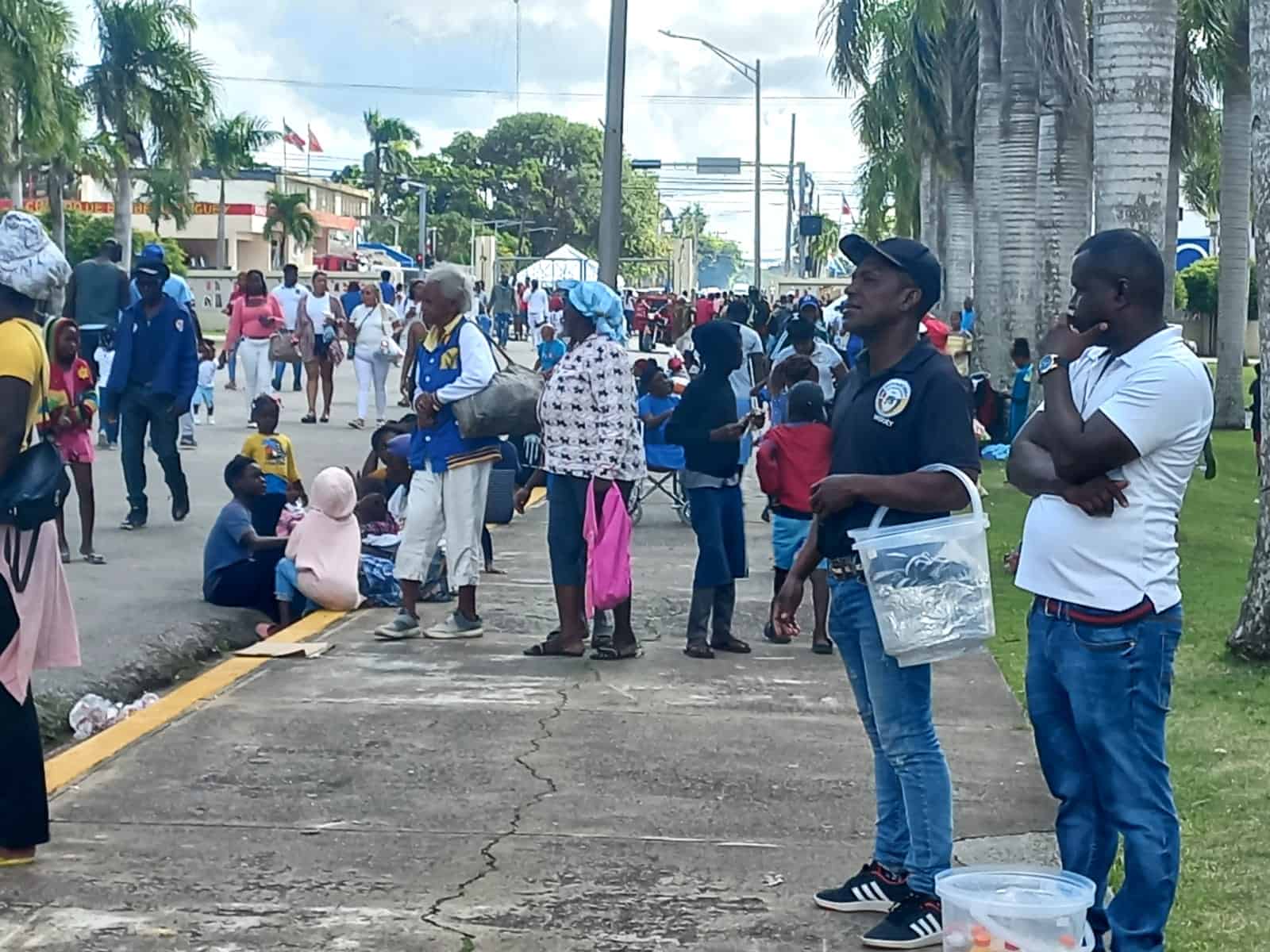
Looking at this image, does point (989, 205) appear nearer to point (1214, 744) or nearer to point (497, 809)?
point (1214, 744)

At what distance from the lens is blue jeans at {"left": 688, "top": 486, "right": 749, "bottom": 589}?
9.37 m

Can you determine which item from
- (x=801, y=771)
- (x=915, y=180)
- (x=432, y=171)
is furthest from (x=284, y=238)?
(x=801, y=771)

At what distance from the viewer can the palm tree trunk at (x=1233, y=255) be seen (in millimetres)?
25703

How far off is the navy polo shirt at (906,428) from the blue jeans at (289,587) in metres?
5.61

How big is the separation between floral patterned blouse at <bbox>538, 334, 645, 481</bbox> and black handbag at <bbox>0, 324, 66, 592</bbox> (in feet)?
11.3

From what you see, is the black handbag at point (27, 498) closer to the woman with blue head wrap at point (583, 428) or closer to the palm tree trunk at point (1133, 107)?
the woman with blue head wrap at point (583, 428)

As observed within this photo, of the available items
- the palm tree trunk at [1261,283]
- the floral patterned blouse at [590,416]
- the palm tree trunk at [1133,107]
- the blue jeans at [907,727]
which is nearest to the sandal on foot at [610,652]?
the floral patterned blouse at [590,416]

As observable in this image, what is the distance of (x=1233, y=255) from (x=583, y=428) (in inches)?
764

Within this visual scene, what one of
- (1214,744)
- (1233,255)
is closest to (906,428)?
(1214,744)

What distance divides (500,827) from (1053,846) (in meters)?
1.79

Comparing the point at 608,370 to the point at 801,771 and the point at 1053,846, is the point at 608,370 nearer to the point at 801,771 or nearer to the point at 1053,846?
the point at 801,771

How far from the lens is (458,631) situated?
9.56 metres

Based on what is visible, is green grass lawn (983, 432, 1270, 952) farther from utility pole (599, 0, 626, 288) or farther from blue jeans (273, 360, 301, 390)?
blue jeans (273, 360, 301, 390)

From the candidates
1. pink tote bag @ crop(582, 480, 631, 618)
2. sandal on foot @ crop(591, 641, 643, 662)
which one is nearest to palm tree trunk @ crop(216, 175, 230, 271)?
sandal on foot @ crop(591, 641, 643, 662)
